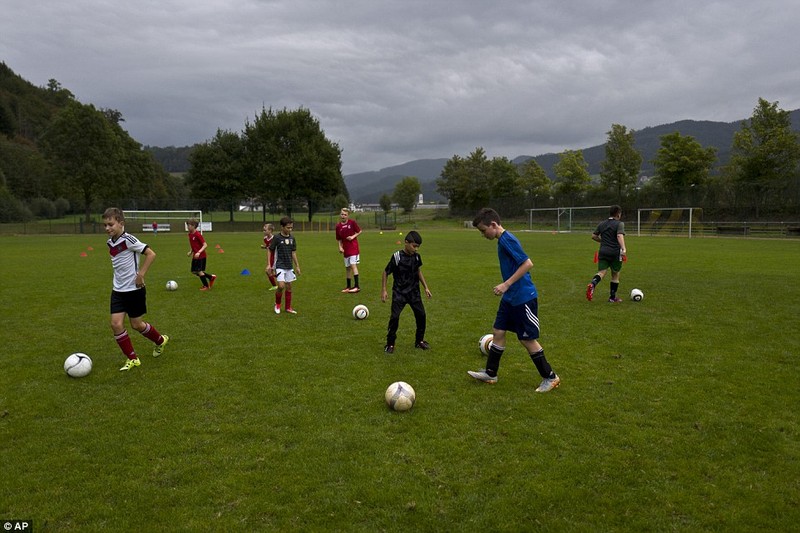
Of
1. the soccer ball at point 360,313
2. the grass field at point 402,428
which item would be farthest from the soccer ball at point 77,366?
the soccer ball at point 360,313

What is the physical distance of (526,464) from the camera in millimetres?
4195

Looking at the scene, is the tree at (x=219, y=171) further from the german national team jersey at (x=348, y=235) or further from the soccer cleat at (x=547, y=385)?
the soccer cleat at (x=547, y=385)

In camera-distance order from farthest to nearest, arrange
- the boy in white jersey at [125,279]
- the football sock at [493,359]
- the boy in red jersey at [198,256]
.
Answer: the boy in red jersey at [198,256]
the boy in white jersey at [125,279]
the football sock at [493,359]

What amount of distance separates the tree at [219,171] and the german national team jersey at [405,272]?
5908cm

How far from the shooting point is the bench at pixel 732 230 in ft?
126

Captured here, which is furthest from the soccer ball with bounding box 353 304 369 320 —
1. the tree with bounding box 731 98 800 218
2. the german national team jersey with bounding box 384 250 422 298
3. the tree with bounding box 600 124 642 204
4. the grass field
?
the tree with bounding box 600 124 642 204

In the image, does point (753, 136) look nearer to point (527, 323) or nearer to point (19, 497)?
point (527, 323)

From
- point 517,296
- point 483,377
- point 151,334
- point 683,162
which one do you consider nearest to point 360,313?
point 151,334

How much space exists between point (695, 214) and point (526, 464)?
4647cm

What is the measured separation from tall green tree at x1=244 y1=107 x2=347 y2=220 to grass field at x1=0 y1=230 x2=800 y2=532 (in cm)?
5458

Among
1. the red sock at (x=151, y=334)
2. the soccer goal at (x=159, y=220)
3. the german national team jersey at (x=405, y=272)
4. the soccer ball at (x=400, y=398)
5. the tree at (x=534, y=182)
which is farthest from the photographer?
the tree at (x=534, y=182)

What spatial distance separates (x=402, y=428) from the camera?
→ 490cm

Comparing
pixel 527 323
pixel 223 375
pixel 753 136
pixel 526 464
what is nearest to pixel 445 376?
pixel 527 323

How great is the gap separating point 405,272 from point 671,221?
43610 mm
